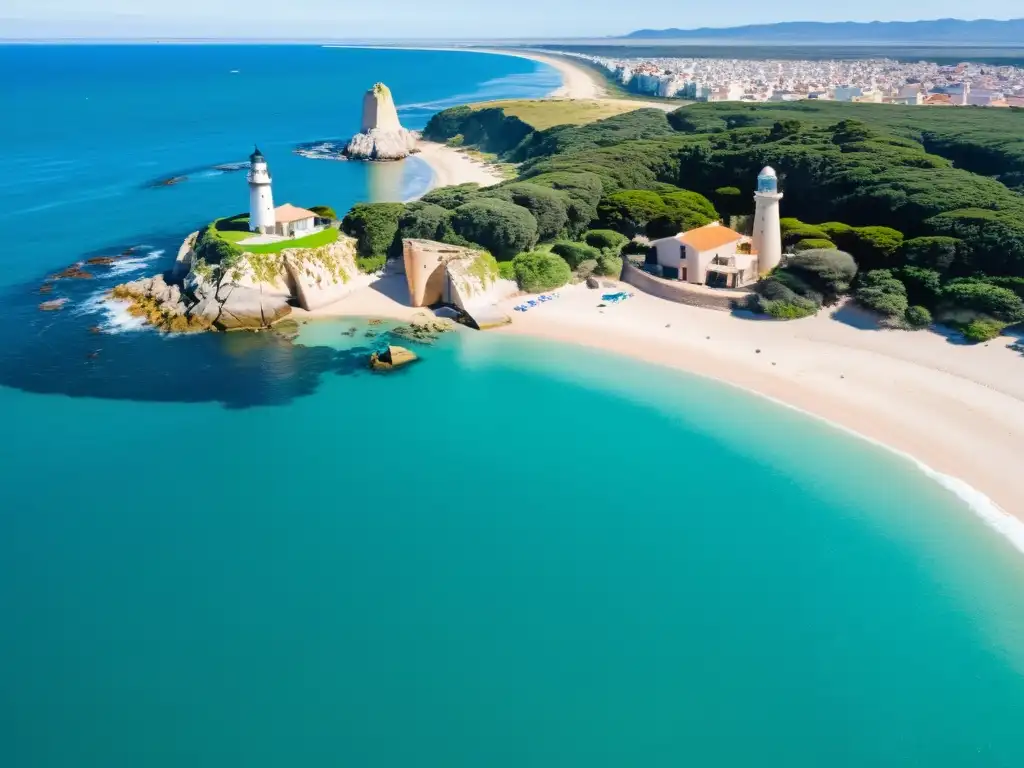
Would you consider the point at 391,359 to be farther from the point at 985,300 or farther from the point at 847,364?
the point at 985,300

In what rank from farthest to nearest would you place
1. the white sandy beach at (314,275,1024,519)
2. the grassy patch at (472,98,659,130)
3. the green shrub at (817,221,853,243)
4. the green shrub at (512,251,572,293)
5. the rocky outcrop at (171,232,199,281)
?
the grassy patch at (472,98,659,130)
the rocky outcrop at (171,232,199,281)
the green shrub at (512,251,572,293)
the green shrub at (817,221,853,243)
the white sandy beach at (314,275,1024,519)

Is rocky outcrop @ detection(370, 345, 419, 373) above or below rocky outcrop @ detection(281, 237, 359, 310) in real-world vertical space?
below

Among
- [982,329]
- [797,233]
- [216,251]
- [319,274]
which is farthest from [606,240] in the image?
[216,251]

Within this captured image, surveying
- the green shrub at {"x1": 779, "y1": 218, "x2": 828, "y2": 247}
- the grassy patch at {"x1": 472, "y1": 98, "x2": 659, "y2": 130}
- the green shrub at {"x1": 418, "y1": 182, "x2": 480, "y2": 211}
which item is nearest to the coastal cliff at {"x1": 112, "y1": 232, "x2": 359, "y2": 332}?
the green shrub at {"x1": 418, "y1": 182, "x2": 480, "y2": 211}

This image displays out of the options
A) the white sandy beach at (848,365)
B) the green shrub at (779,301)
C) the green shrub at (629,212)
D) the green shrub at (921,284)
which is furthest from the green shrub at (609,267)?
the green shrub at (921,284)

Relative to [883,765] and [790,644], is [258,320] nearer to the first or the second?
[790,644]

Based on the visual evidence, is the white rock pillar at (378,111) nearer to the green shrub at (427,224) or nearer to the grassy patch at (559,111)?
the grassy patch at (559,111)

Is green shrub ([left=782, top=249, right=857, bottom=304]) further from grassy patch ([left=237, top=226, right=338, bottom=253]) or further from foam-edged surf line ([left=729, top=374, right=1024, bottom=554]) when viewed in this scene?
grassy patch ([left=237, top=226, right=338, bottom=253])
